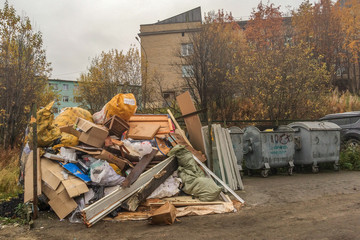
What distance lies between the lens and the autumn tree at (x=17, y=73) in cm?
934

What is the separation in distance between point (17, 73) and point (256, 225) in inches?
358

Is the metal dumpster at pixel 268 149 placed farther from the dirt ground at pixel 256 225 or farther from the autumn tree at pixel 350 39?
the autumn tree at pixel 350 39

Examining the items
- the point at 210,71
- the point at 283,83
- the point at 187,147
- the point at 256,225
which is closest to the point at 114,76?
the point at 210,71

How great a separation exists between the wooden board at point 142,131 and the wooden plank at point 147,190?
3.50 feet

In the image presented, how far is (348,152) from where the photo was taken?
930 centimetres

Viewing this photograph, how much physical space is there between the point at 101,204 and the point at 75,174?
31.0 inches

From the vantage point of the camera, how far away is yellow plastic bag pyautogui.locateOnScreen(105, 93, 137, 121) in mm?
6227

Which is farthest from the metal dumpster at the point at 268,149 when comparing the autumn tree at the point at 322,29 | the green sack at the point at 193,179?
the autumn tree at the point at 322,29

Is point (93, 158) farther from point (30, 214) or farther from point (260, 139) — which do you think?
point (260, 139)

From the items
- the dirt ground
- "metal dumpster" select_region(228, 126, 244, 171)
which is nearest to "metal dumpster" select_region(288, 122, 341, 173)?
"metal dumpster" select_region(228, 126, 244, 171)

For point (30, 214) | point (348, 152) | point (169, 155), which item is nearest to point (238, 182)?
point (169, 155)

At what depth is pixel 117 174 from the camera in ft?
16.8

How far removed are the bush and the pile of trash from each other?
215 inches

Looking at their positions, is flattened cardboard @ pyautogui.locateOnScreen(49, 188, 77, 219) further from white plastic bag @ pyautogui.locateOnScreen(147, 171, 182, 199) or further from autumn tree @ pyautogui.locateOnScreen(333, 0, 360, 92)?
autumn tree @ pyautogui.locateOnScreen(333, 0, 360, 92)
